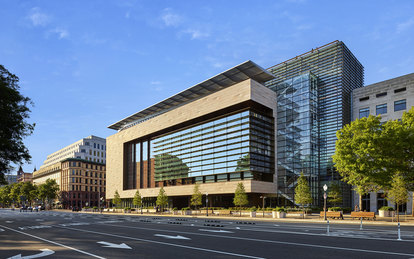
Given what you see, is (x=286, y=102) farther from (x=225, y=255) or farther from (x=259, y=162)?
(x=225, y=255)

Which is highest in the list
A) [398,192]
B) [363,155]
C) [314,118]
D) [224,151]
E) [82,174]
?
[314,118]

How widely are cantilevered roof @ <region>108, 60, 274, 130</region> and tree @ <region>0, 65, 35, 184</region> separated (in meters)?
43.0

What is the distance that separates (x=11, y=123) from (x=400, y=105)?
6048cm

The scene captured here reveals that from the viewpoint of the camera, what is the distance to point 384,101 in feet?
203

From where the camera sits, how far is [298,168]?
6650 centimetres

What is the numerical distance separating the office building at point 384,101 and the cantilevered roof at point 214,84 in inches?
726

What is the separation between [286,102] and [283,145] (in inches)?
366

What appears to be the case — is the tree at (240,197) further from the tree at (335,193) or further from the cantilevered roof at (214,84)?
the cantilevered roof at (214,84)

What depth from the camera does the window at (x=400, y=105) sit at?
5900 cm

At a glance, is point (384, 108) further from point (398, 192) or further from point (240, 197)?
point (240, 197)

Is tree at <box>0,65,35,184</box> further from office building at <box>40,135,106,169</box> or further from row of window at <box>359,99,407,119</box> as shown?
office building at <box>40,135,106,169</box>

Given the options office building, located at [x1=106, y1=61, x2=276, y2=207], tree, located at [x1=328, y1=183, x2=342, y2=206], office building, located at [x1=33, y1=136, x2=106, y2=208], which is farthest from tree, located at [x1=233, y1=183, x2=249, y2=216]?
office building, located at [x1=33, y1=136, x2=106, y2=208]

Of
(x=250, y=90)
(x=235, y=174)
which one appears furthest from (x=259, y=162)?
(x=250, y=90)

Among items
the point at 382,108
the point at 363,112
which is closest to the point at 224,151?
the point at 363,112
